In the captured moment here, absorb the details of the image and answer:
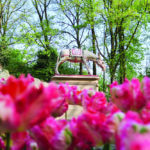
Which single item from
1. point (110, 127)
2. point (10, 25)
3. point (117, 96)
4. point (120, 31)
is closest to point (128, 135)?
point (110, 127)

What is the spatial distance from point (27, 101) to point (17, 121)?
3cm

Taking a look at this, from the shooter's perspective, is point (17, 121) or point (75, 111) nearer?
point (17, 121)

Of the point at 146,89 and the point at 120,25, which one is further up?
the point at 120,25

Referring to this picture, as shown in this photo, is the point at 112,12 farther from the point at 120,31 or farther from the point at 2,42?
the point at 2,42

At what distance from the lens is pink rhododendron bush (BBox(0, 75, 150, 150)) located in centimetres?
22

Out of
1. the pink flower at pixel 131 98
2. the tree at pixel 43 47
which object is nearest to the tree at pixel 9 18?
the tree at pixel 43 47

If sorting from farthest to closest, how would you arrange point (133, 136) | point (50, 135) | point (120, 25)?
point (120, 25)
point (50, 135)
point (133, 136)

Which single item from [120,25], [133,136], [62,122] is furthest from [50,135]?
[120,25]

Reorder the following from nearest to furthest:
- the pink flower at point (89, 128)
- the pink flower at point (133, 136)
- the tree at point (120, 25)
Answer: the pink flower at point (133, 136) → the pink flower at point (89, 128) → the tree at point (120, 25)

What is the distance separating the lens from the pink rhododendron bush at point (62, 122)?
0.22 metres

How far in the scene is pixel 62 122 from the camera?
1.16 ft

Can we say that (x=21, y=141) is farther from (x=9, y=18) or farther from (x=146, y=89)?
(x=9, y=18)

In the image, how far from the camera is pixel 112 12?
1084cm

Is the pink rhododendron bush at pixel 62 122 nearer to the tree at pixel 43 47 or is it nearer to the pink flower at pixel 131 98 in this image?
the pink flower at pixel 131 98
